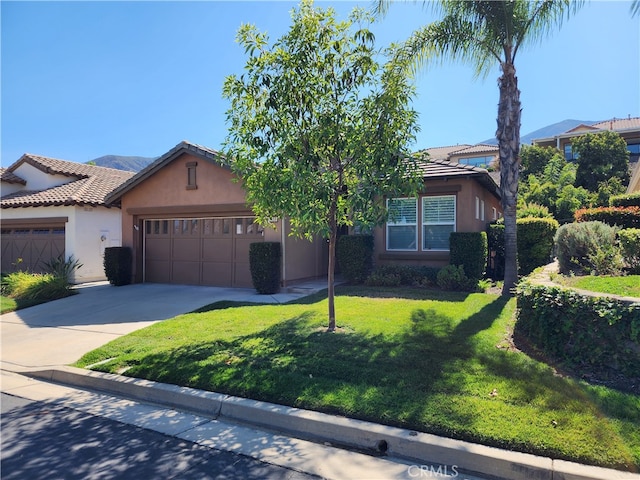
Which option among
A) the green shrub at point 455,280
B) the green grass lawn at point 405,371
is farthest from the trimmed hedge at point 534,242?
the green grass lawn at point 405,371

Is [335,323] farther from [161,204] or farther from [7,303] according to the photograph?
[7,303]

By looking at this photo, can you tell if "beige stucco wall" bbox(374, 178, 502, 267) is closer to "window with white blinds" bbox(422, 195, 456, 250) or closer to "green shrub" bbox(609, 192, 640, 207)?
"window with white blinds" bbox(422, 195, 456, 250)

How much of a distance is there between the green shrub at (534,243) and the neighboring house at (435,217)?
1374 millimetres

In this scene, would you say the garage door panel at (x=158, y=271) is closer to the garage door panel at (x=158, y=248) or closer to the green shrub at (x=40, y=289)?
the garage door panel at (x=158, y=248)

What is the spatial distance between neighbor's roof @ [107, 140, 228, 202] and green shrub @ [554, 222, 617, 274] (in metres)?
9.45

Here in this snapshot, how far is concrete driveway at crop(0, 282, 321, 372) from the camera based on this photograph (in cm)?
761

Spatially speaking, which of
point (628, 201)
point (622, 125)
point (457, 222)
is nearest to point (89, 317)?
point (457, 222)

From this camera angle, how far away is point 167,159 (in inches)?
571

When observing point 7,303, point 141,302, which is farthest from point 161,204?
point 7,303

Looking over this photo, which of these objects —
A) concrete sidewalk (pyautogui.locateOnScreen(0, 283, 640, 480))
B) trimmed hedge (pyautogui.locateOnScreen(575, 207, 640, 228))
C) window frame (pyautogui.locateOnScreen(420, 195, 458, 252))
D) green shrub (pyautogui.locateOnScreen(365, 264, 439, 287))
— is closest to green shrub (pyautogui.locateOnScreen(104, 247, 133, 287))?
concrete sidewalk (pyautogui.locateOnScreen(0, 283, 640, 480))

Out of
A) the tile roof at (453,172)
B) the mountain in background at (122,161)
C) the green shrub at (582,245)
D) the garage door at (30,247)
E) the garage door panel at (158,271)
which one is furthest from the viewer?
the mountain in background at (122,161)

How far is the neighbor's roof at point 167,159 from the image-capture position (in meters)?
13.5

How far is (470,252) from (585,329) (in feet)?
20.6

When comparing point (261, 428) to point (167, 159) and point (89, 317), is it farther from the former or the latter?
point (167, 159)
